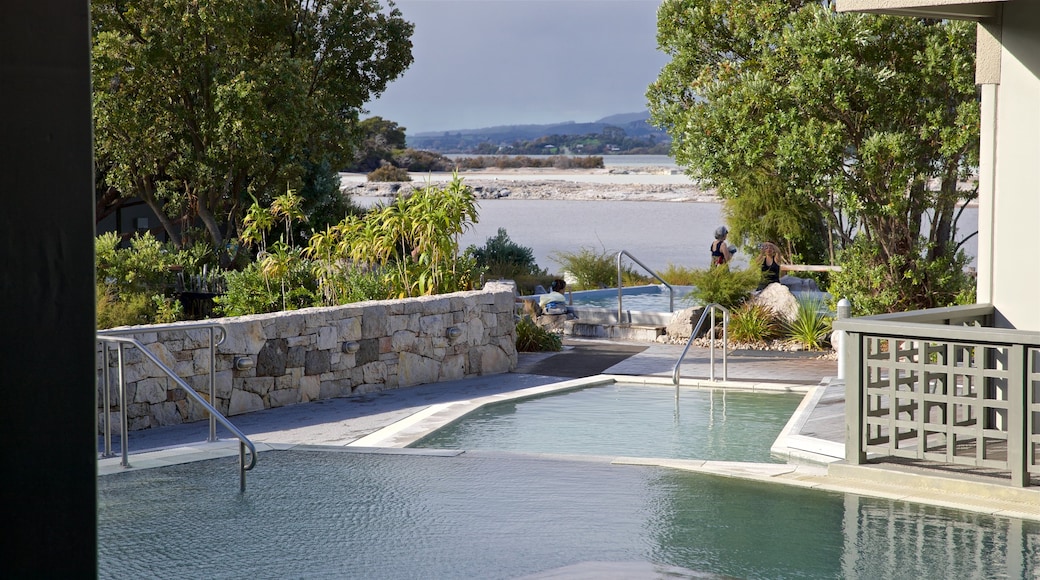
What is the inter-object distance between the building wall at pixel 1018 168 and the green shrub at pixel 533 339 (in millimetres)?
7527

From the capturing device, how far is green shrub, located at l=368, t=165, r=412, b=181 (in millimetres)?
71375

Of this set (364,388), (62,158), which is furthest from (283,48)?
(62,158)

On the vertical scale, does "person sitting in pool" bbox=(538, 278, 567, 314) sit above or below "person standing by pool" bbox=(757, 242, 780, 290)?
below

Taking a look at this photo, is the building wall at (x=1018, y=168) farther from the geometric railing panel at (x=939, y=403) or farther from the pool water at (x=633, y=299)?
the pool water at (x=633, y=299)

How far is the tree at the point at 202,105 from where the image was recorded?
17109mm

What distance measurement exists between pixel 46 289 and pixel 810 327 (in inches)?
505

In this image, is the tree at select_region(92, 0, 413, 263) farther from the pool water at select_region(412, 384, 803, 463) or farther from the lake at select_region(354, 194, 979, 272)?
the pool water at select_region(412, 384, 803, 463)

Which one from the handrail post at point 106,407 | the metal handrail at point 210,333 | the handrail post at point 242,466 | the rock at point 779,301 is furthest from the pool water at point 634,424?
the rock at point 779,301

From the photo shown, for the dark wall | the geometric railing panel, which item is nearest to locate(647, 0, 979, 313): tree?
the geometric railing panel

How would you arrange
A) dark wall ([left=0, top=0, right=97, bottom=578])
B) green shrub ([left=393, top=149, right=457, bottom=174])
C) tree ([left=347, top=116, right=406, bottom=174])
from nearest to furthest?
dark wall ([left=0, top=0, right=97, bottom=578]) → tree ([left=347, top=116, right=406, bottom=174]) → green shrub ([left=393, top=149, right=457, bottom=174])

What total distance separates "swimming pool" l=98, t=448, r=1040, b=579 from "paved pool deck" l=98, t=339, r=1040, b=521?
24 centimetres

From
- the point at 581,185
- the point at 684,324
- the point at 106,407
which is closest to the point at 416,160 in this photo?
the point at 581,185

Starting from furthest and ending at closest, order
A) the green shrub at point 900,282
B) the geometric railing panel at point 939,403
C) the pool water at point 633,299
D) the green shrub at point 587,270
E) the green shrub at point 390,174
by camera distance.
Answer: the green shrub at point 390,174 → the green shrub at point 587,270 → the pool water at point 633,299 → the green shrub at point 900,282 → the geometric railing panel at point 939,403

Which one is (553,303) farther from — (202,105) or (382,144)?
(382,144)
